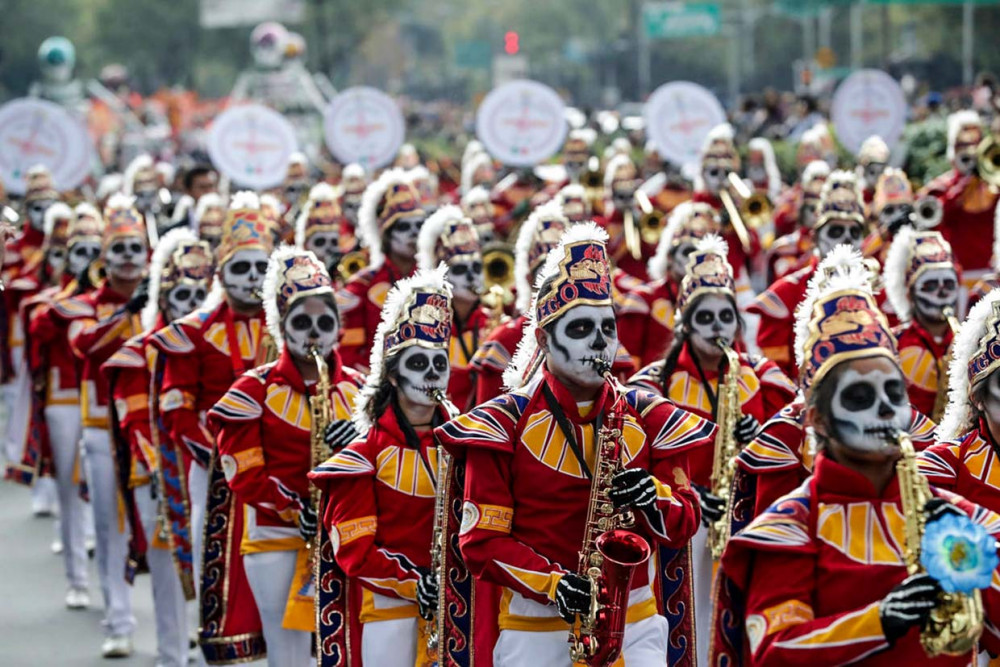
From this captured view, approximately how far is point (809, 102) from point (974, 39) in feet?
40.5

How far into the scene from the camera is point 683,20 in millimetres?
43094

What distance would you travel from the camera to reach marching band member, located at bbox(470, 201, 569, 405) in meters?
10.2

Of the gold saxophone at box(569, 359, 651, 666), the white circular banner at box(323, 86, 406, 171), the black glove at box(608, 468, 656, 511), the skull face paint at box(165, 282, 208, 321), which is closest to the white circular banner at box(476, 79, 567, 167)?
the white circular banner at box(323, 86, 406, 171)

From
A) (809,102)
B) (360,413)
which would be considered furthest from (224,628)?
(809,102)

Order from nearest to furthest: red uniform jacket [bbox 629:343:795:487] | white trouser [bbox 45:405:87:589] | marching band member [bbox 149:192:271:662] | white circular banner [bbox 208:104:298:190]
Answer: red uniform jacket [bbox 629:343:795:487]
marching band member [bbox 149:192:271:662]
white trouser [bbox 45:405:87:589]
white circular banner [bbox 208:104:298:190]

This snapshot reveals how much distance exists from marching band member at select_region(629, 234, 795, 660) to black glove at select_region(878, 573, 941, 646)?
13.6 ft

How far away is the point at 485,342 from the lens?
10.5 metres

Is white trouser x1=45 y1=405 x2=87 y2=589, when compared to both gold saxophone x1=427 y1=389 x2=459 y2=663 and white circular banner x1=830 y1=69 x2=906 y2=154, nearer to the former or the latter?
gold saxophone x1=427 y1=389 x2=459 y2=663

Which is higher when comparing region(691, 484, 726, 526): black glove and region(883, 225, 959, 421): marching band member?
region(883, 225, 959, 421): marching band member

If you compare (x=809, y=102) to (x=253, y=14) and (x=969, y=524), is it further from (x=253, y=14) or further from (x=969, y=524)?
(x=253, y=14)

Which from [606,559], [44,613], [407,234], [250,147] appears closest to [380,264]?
[407,234]

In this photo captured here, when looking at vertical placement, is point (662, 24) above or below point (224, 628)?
above

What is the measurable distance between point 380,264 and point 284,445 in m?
3.66

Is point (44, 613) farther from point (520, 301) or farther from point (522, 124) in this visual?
point (522, 124)
